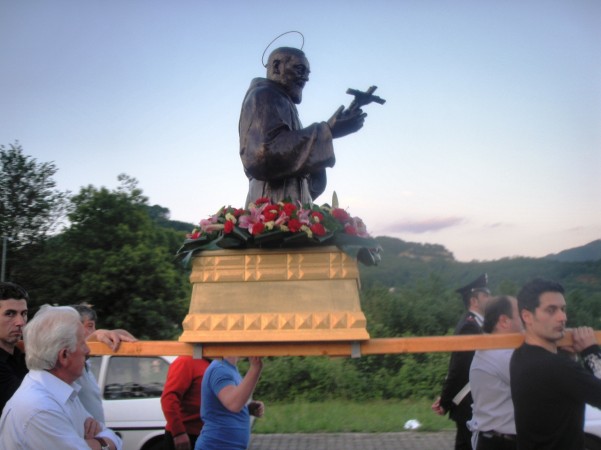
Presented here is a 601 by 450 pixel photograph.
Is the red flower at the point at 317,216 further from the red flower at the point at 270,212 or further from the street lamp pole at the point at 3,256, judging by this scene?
the street lamp pole at the point at 3,256

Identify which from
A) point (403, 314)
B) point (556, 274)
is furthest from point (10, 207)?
point (556, 274)

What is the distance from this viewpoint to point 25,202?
17797 mm

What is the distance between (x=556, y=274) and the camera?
938 centimetres

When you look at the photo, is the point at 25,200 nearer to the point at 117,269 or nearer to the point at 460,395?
the point at 117,269

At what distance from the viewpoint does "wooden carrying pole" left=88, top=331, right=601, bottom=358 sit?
9.29 ft

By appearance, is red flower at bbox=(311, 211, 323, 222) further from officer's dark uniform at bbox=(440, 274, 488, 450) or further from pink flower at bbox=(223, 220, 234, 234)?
officer's dark uniform at bbox=(440, 274, 488, 450)

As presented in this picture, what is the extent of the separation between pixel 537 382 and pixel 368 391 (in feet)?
34.0

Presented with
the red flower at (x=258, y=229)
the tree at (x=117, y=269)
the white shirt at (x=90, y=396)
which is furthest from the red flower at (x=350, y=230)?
the tree at (x=117, y=269)

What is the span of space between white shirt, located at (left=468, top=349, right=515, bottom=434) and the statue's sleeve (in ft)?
5.53

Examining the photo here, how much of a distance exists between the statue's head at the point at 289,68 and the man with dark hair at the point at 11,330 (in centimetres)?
178

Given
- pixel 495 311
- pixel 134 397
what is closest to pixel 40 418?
pixel 495 311

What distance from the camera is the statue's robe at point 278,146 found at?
3.40 m

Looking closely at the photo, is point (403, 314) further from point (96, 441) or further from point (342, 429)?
point (96, 441)

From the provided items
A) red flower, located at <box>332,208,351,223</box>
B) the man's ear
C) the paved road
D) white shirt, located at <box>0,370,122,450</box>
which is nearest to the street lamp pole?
the paved road
